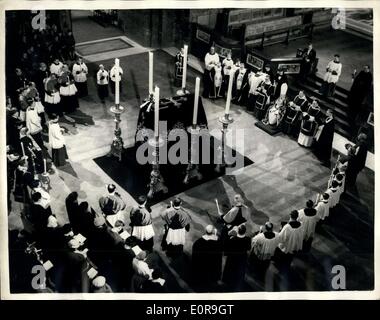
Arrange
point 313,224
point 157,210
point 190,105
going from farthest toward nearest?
point 190,105, point 157,210, point 313,224

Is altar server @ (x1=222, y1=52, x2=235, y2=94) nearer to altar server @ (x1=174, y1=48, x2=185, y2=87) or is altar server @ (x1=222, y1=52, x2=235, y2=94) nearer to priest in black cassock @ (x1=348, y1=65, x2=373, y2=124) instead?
altar server @ (x1=174, y1=48, x2=185, y2=87)

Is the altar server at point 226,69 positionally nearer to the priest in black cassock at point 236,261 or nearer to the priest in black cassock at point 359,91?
the priest in black cassock at point 359,91

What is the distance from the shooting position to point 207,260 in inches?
303

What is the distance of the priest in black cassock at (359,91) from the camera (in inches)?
444

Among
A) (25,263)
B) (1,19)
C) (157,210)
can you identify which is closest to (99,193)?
(157,210)

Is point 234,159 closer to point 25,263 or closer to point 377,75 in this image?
point 377,75

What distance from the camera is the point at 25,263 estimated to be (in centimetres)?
749

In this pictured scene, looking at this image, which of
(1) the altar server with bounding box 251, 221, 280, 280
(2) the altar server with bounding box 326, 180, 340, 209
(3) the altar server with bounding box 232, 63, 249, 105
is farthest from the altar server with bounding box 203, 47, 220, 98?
(1) the altar server with bounding box 251, 221, 280, 280

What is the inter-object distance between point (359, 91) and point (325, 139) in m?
1.86

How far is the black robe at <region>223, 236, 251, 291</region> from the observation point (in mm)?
7582

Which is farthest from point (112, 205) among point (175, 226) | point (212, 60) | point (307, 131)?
point (212, 60)

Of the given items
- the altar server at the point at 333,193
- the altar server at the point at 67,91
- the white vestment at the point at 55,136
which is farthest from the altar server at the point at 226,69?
the white vestment at the point at 55,136

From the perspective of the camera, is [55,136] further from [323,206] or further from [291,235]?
[323,206]
